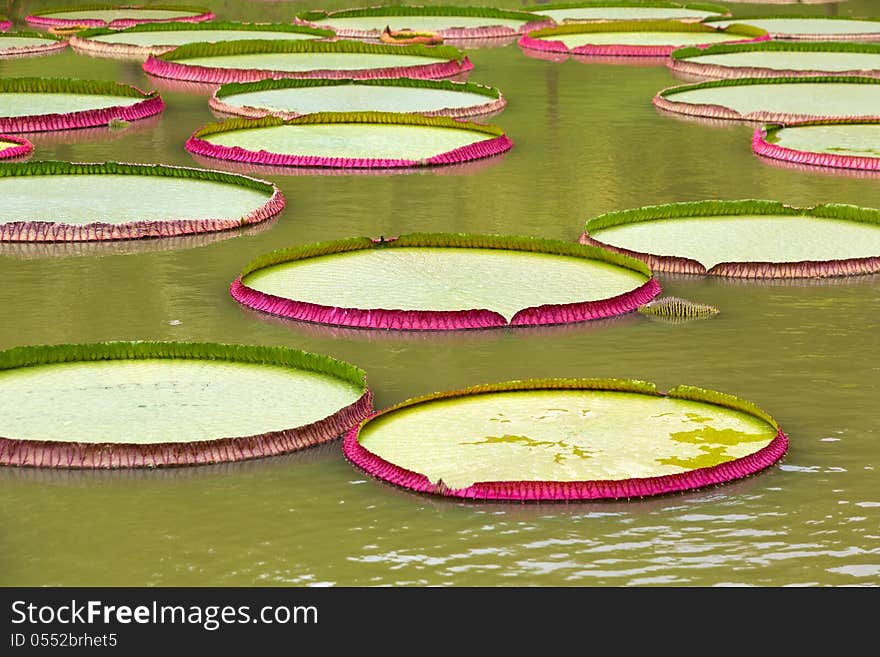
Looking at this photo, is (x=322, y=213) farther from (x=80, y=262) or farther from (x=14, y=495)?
(x=14, y=495)

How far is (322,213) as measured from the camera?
477 inches

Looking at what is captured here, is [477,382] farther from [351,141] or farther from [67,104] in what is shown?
[67,104]

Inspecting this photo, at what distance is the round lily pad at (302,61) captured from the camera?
1861 centimetres

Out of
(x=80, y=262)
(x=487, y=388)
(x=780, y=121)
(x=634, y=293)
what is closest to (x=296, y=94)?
(x=780, y=121)

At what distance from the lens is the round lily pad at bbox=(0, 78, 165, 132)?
15570 mm

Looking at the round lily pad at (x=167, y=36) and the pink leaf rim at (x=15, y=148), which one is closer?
the pink leaf rim at (x=15, y=148)

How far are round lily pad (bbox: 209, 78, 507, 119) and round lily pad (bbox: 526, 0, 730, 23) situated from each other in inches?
301

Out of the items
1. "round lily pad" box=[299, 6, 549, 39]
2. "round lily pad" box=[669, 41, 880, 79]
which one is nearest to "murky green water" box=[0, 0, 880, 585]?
"round lily pad" box=[669, 41, 880, 79]

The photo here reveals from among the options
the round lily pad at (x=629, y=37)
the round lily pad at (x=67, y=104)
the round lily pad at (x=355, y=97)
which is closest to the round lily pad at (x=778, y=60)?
the round lily pad at (x=629, y=37)

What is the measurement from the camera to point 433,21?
24.7m

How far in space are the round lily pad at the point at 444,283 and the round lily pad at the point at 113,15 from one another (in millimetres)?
Result: 14099

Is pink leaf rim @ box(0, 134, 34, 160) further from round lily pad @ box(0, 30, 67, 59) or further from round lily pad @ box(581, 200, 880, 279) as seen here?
round lily pad @ box(0, 30, 67, 59)

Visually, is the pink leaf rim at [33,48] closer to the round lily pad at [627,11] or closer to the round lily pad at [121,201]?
the round lily pad at [627,11]
